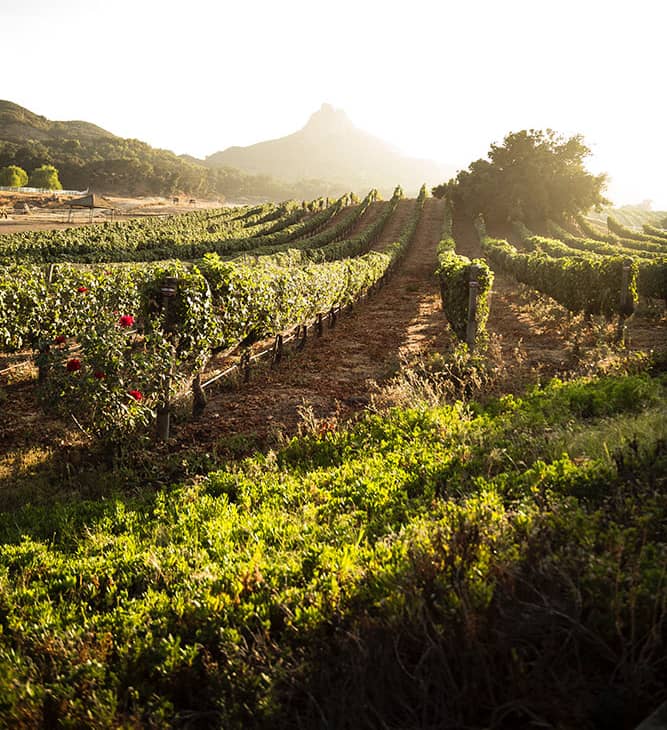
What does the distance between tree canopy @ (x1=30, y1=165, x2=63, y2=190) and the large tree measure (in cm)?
8478

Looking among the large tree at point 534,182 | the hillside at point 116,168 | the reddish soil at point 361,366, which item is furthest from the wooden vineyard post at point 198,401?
the hillside at point 116,168

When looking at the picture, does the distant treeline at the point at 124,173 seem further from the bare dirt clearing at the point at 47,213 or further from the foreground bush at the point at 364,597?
the foreground bush at the point at 364,597

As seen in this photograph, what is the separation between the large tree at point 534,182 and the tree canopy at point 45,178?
84.8 m

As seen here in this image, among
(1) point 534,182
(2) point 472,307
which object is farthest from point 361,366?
(1) point 534,182

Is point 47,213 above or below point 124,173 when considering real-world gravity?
below

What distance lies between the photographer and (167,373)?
7.70 meters

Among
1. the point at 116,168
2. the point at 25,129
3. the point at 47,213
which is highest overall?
the point at 25,129

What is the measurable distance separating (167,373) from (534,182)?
61.9 m

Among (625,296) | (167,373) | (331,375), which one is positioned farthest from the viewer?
(625,296)

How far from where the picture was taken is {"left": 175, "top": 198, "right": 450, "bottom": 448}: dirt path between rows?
863 cm

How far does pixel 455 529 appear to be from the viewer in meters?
3.46

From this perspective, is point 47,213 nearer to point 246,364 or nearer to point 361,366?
point 246,364

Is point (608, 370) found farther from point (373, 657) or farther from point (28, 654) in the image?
point (28, 654)

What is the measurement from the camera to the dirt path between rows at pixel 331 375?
863 centimetres
